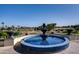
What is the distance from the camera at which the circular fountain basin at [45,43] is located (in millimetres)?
5438

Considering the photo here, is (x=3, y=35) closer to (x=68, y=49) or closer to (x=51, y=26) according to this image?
(x=51, y=26)

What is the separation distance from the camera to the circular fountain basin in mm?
5438

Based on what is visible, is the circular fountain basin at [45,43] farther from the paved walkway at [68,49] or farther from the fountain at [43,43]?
the paved walkway at [68,49]

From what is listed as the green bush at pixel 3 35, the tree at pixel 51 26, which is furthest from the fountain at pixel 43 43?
the green bush at pixel 3 35

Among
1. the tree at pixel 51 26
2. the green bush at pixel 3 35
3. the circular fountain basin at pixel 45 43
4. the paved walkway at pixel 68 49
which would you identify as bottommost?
the paved walkway at pixel 68 49

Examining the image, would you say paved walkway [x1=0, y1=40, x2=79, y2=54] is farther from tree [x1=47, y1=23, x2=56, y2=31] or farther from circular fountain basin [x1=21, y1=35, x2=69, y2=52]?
tree [x1=47, y1=23, x2=56, y2=31]

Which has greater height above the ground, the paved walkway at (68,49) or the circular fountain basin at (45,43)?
the circular fountain basin at (45,43)

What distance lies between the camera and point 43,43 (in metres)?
5.52

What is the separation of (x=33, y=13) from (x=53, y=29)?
2.71 ft

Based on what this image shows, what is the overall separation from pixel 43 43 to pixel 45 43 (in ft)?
0.24

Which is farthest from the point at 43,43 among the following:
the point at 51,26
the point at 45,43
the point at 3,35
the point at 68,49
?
the point at 3,35

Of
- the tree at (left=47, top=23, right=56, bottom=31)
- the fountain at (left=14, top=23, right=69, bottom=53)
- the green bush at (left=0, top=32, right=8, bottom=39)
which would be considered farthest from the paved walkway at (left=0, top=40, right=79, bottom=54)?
the tree at (left=47, top=23, right=56, bottom=31)

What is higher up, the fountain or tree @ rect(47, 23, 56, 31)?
tree @ rect(47, 23, 56, 31)
